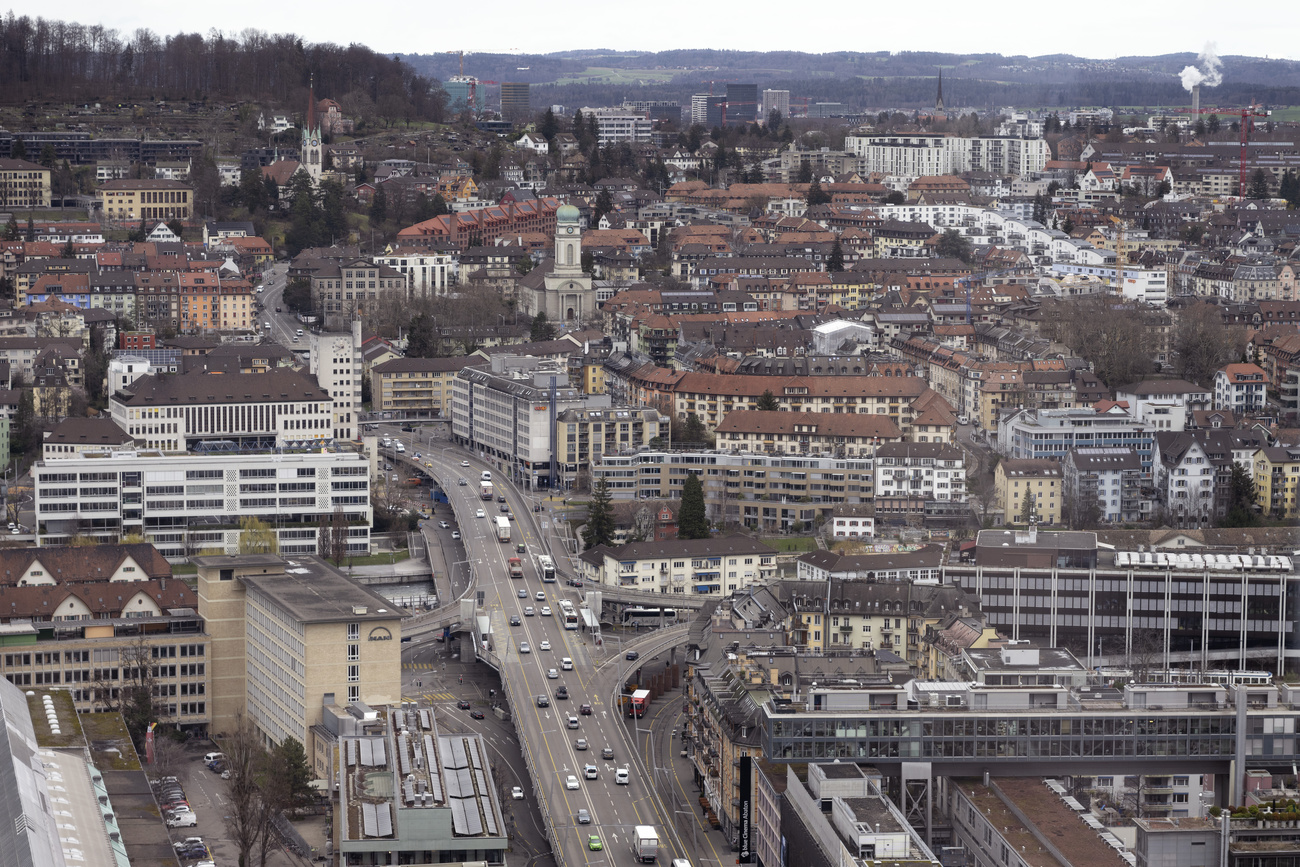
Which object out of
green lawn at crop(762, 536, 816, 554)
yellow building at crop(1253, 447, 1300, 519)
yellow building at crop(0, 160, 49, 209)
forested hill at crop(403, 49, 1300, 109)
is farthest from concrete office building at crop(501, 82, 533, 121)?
green lawn at crop(762, 536, 816, 554)

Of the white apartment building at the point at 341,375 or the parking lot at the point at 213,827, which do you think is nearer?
the parking lot at the point at 213,827

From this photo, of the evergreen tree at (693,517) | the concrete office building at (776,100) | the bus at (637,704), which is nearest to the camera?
the bus at (637,704)

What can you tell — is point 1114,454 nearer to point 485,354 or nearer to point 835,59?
point 485,354

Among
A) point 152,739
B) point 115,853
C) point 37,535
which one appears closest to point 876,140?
point 37,535

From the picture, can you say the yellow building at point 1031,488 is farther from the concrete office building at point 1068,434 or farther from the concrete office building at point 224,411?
the concrete office building at point 224,411

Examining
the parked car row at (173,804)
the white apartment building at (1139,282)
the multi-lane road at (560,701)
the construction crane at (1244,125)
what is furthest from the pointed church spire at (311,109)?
the parked car row at (173,804)

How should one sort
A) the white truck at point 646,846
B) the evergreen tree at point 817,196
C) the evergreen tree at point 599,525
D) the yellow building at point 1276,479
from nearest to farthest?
the white truck at point 646,846, the evergreen tree at point 599,525, the yellow building at point 1276,479, the evergreen tree at point 817,196
